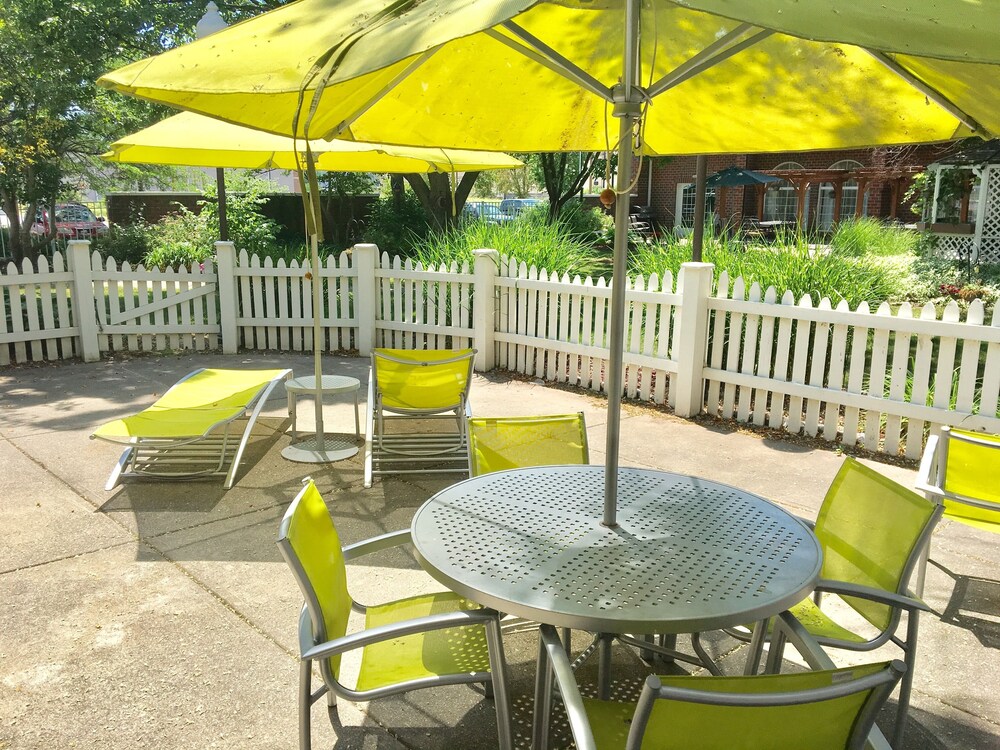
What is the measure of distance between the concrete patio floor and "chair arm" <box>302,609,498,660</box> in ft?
2.48

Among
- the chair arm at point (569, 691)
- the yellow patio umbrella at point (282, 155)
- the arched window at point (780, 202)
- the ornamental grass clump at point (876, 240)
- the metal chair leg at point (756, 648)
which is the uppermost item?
the arched window at point (780, 202)

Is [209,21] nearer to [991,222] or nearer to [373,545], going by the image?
[373,545]

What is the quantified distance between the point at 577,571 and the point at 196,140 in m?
4.76

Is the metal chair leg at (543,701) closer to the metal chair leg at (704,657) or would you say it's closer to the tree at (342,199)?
the metal chair leg at (704,657)

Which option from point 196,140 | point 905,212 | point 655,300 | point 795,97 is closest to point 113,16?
point 196,140

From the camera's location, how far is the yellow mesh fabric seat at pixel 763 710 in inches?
61.0

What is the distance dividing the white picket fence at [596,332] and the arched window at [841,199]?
20388mm

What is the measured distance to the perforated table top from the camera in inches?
84.4

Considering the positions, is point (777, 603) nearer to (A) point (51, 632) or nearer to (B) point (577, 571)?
(B) point (577, 571)

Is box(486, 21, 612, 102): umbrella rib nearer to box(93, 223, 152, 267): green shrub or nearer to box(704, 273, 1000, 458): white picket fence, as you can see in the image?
box(704, 273, 1000, 458): white picket fence

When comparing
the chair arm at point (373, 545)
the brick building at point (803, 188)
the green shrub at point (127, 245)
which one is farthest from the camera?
the brick building at point (803, 188)

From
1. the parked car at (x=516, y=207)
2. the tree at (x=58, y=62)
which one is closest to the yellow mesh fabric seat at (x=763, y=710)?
the parked car at (x=516, y=207)

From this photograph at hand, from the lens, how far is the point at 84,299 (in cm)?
881

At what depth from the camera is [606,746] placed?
80.6 inches
